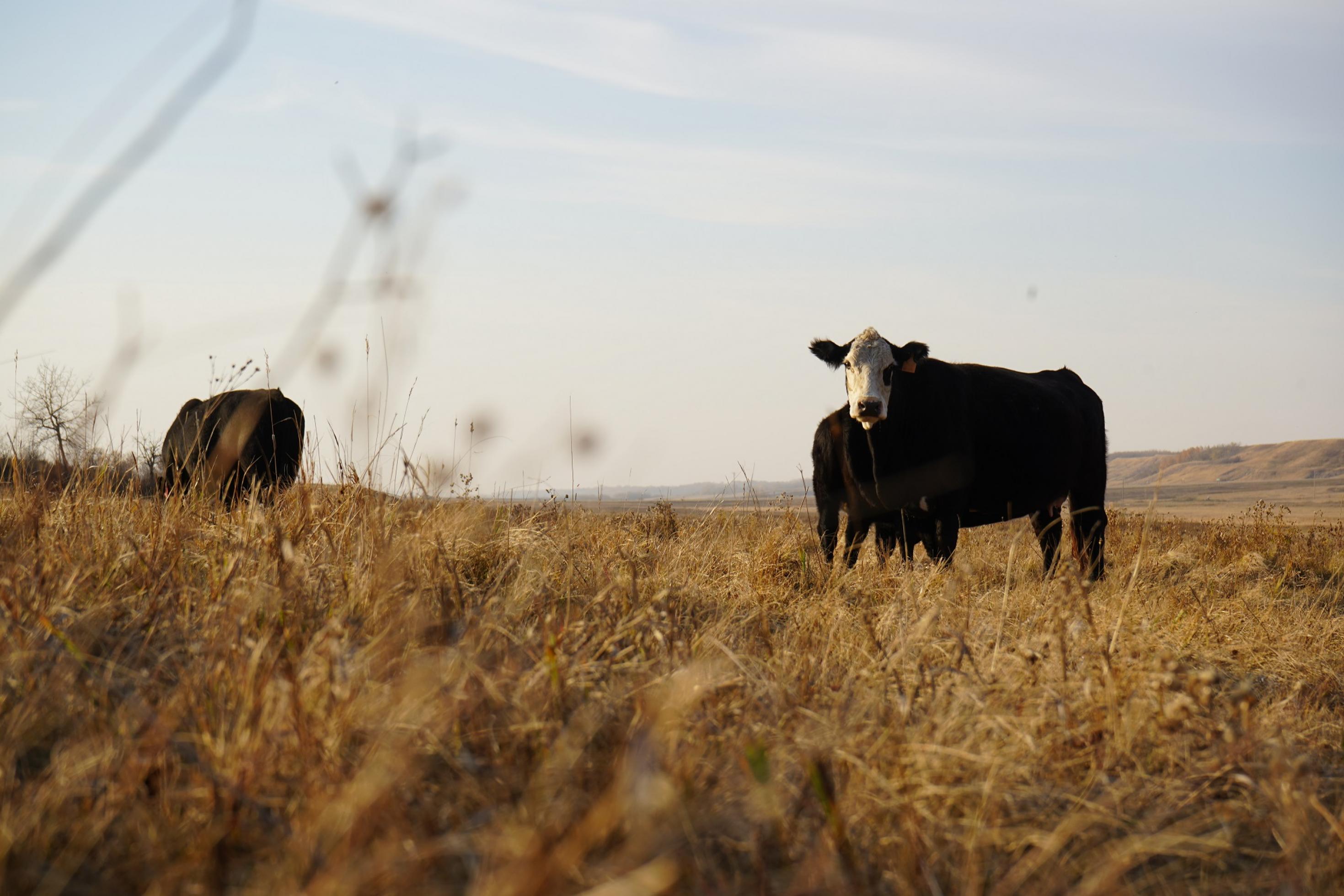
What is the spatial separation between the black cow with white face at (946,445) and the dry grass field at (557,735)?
12.6 ft

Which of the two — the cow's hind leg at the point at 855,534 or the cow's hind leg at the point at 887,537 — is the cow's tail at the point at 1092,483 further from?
the cow's hind leg at the point at 855,534

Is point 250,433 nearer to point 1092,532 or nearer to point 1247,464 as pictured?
point 1092,532

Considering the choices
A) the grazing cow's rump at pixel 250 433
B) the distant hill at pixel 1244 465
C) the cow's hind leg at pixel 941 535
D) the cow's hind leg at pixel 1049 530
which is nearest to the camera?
the cow's hind leg at pixel 941 535

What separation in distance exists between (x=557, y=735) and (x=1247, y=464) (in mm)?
142597

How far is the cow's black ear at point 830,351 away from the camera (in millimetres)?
8922

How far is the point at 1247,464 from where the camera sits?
414ft

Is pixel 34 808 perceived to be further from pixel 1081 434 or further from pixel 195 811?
pixel 1081 434

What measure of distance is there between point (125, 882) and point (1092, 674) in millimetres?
2714

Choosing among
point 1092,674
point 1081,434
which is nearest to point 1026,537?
point 1081,434

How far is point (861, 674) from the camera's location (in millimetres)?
3273

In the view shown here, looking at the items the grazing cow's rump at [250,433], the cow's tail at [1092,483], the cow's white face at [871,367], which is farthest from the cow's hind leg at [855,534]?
the grazing cow's rump at [250,433]

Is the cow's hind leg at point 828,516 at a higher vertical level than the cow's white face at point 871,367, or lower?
lower

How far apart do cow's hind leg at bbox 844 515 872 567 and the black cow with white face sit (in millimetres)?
A: 45


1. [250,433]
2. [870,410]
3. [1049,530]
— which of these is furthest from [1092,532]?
[250,433]
